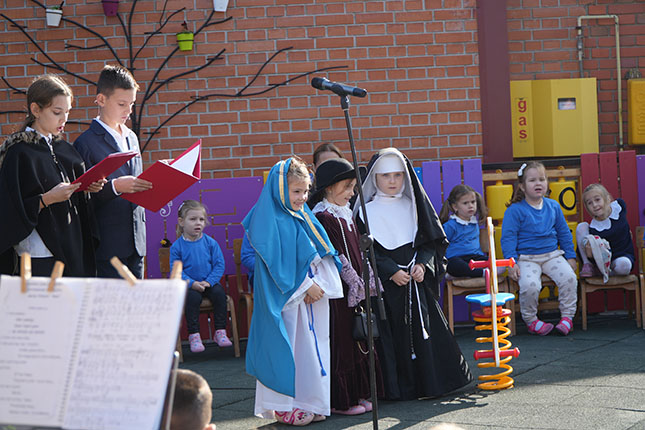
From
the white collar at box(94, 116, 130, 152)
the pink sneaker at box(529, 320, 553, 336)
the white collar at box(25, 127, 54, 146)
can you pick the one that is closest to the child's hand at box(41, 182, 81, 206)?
the white collar at box(25, 127, 54, 146)

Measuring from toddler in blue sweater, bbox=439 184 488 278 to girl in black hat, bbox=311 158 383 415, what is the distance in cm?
226

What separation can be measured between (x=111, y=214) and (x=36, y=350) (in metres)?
2.22

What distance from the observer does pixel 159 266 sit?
24.4 feet

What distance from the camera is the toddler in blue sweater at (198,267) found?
702cm

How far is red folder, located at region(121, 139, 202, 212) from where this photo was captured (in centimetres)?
405

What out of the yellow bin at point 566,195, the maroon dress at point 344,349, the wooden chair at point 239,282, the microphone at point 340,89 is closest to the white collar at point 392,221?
the maroon dress at point 344,349

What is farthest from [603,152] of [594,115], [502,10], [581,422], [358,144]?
[581,422]

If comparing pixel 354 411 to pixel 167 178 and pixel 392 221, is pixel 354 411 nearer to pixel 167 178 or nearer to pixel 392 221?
pixel 392 221

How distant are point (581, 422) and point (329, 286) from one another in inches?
59.4

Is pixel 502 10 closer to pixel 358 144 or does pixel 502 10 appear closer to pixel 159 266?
pixel 358 144

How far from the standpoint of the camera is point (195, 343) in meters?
6.99

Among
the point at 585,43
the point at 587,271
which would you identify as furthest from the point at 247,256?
the point at 585,43

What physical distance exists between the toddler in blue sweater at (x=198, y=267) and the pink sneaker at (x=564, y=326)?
2.67 meters

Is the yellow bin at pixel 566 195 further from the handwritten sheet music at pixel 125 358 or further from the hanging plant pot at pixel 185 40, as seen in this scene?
the handwritten sheet music at pixel 125 358
